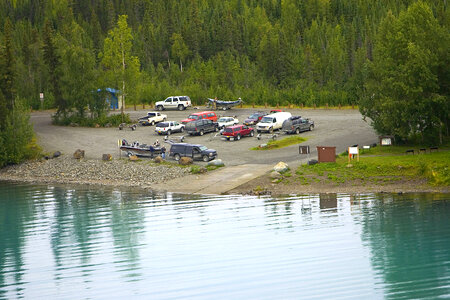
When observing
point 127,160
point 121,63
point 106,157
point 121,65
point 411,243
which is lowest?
point 411,243

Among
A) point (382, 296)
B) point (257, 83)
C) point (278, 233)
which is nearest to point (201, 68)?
point (257, 83)

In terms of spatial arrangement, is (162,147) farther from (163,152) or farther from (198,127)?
(198,127)

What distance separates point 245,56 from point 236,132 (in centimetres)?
7172

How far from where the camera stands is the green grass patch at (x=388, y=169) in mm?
49250

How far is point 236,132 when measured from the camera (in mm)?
66812

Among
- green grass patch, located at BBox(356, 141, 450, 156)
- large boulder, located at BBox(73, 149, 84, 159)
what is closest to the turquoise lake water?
green grass patch, located at BBox(356, 141, 450, 156)

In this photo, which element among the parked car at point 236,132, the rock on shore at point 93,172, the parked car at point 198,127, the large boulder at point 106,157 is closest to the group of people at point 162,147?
the rock on shore at point 93,172

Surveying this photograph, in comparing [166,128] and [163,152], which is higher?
Result: [166,128]

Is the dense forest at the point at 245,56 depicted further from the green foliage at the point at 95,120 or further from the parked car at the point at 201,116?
the parked car at the point at 201,116

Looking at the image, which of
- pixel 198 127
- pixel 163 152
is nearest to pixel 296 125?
pixel 198 127

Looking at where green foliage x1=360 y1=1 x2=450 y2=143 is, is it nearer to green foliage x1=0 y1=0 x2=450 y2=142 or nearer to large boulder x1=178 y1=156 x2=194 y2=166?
green foliage x1=0 y1=0 x2=450 y2=142

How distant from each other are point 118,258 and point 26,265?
17.6 ft

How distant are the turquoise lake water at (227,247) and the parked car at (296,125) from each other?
787 inches

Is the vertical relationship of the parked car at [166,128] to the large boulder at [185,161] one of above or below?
above
